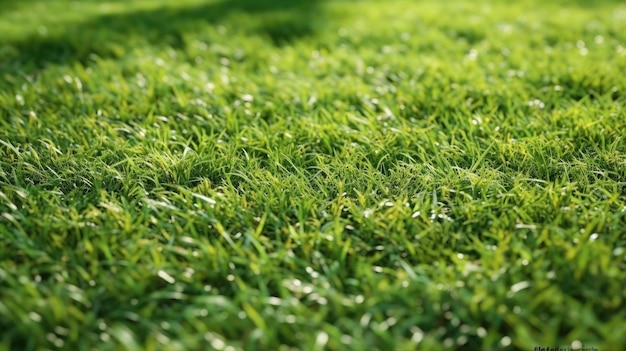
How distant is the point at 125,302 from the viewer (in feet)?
5.73

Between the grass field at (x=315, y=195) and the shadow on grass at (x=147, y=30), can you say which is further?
the shadow on grass at (x=147, y=30)

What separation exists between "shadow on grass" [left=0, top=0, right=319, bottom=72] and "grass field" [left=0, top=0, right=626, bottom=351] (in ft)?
0.14

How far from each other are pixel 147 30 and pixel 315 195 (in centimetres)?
282

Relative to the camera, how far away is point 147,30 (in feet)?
15.0

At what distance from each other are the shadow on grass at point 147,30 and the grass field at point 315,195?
0.04 m

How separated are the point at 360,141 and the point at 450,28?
7.04ft

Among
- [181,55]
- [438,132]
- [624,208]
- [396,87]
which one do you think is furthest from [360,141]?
[181,55]

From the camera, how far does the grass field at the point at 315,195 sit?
1664mm

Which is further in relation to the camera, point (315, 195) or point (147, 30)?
point (147, 30)

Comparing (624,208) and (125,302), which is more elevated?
(624,208)

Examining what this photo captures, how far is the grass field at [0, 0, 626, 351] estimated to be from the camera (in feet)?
5.46

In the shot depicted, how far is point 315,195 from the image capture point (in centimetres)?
228

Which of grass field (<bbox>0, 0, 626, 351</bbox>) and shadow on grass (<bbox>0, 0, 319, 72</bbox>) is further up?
grass field (<bbox>0, 0, 626, 351</bbox>)

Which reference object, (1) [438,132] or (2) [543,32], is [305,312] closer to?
(1) [438,132]
